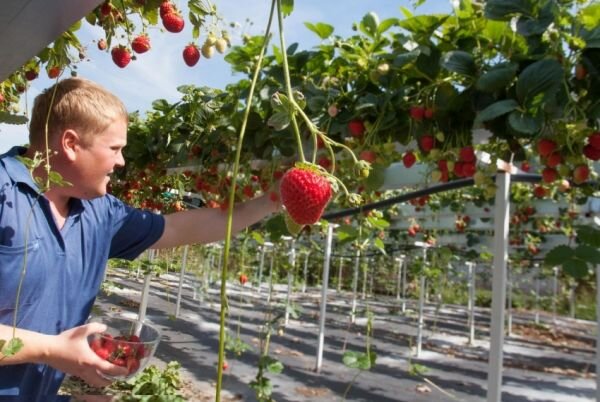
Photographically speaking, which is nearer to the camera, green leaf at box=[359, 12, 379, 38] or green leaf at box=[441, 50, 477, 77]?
green leaf at box=[441, 50, 477, 77]

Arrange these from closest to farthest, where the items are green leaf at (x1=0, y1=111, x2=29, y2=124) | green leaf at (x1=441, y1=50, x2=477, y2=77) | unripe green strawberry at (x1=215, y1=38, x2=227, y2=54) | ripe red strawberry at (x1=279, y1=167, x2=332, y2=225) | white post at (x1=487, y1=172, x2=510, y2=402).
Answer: ripe red strawberry at (x1=279, y1=167, x2=332, y2=225) < unripe green strawberry at (x1=215, y1=38, x2=227, y2=54) < green leaf at (x1=0, y1=111, x2=29, y2=124) < green leaf at (x1=441, y1=50, x2=477, y2=77) < white post at (x1=487, y1=172, x2=510, y2=402)

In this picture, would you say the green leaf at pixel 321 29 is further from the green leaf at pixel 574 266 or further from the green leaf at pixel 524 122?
the green leaf at pixel 574 266

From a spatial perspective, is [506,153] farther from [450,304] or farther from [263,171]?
[450,304]

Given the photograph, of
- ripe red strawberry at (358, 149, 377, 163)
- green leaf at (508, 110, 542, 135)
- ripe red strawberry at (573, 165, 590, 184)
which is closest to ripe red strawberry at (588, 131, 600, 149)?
ripe red strawberry at (573, 165, 590, 184)

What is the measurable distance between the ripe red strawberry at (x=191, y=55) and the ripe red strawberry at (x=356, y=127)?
2.38 ft

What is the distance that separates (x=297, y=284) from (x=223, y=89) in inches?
481

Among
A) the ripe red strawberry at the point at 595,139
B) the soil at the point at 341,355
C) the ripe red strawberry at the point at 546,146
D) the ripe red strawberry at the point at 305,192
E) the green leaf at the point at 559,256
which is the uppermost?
the ripe red strawberry at the point at 595,139

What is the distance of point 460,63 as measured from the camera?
1.40 m

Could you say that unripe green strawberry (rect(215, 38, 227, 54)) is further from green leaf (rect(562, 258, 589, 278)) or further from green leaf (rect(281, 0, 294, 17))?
green leaf (rect(562, 258, 589, 278))

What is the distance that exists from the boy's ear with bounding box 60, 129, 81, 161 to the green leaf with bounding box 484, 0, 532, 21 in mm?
1014

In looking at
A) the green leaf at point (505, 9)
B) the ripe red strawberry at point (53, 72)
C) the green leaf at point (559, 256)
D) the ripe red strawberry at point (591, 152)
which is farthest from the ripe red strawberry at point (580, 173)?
the ripe red strawberry at point (53, 72)

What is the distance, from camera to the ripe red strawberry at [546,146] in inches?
56.6

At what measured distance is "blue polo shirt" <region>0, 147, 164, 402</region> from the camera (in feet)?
2.81

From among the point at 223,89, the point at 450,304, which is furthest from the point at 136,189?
the point at 450,304
